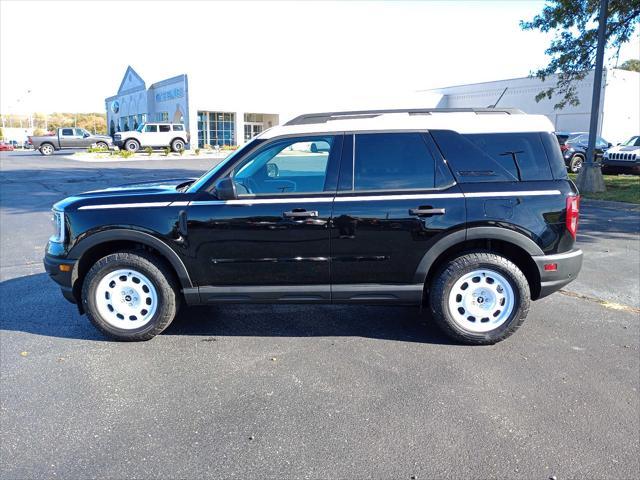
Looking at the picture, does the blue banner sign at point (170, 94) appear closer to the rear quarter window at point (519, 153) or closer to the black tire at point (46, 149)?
the black tire at point (46, 149)

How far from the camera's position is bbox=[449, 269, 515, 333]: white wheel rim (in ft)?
14.1

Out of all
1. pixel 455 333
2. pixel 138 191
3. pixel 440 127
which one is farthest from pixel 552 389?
pixel 138 191

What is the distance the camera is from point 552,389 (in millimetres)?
3574

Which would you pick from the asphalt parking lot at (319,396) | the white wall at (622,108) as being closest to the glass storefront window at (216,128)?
the white wall at (622,108)

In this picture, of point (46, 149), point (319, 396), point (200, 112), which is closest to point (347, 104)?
point (200, 112)

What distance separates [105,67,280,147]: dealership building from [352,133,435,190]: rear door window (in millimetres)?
37733

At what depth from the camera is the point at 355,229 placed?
4.16 metres

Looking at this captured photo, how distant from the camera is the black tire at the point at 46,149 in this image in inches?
1500

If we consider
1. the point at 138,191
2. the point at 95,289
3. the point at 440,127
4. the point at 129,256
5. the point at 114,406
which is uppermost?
the point at 440,127

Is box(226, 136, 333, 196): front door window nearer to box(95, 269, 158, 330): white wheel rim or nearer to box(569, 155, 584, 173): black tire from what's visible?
box(95, 269, 158, 330): white wheel rim

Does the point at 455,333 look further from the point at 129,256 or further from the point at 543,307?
the point at 129,256

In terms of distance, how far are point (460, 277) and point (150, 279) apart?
8.66 ft

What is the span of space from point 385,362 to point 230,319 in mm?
1721

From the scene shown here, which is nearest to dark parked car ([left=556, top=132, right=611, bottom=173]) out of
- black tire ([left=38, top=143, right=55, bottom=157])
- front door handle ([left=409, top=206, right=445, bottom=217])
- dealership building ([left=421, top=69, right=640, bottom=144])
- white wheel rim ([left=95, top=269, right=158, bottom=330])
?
dealership building ([left=421, top=69, right=640, bottom=144])
